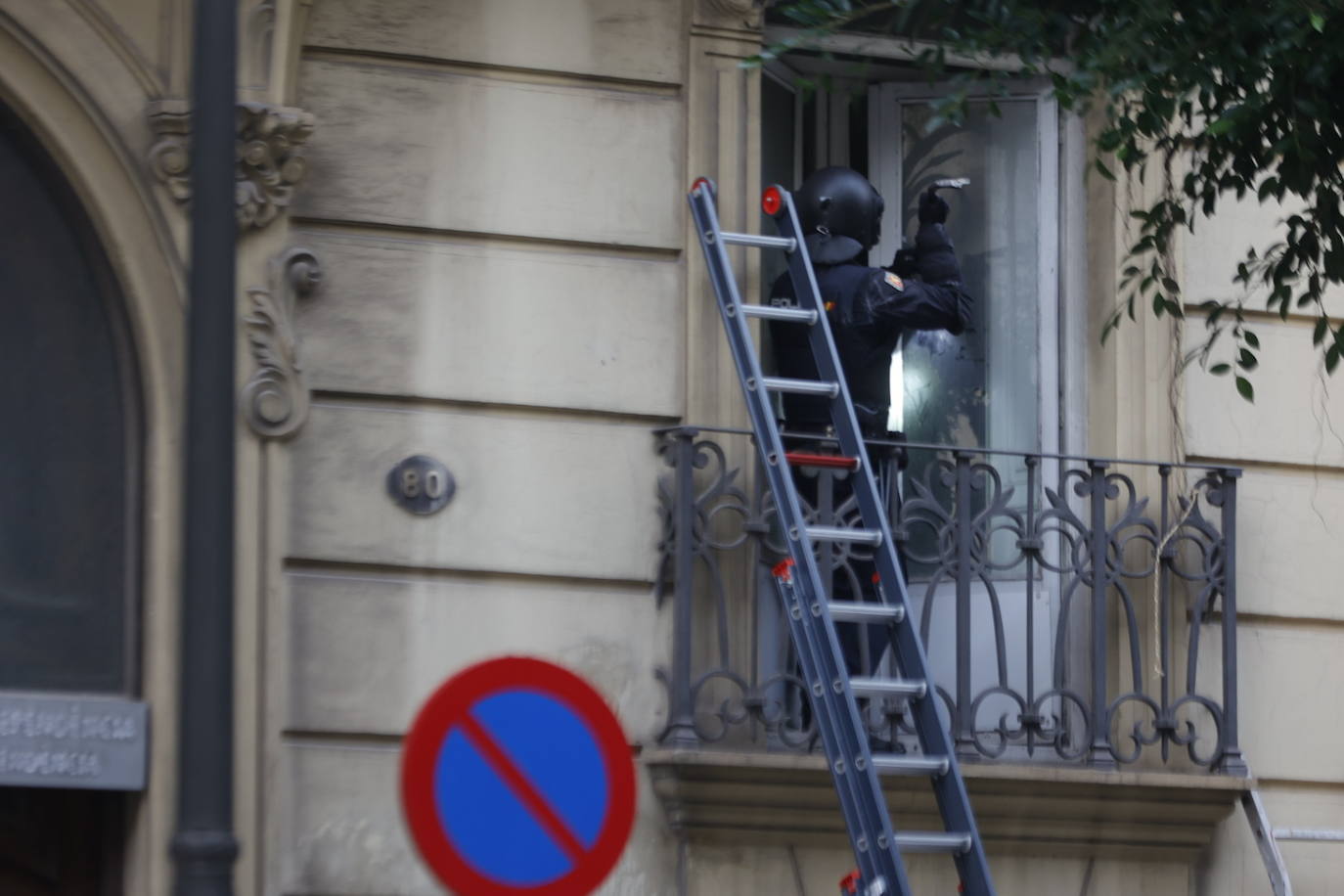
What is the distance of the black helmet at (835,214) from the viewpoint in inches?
317

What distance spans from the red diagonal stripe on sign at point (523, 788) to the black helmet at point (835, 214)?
4.01 m

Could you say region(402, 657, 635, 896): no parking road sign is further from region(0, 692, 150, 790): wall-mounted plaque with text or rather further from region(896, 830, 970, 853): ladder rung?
region(0, 692, 150, 790): wall-mounted plaque with text

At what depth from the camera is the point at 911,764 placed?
654 cm

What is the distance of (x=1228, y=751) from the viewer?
313 inches

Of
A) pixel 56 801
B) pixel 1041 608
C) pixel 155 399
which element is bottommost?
pixel 56 801

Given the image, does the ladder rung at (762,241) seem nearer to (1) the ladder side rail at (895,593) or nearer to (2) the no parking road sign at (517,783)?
(1) the ladder side rail at (895,593)

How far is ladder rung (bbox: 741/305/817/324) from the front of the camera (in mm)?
7270

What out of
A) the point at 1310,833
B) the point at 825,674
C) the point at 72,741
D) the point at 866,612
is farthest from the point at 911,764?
the point at 72,741

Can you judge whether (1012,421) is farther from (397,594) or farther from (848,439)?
(397,594)

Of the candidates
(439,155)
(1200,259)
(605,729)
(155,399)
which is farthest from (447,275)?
(605,729)

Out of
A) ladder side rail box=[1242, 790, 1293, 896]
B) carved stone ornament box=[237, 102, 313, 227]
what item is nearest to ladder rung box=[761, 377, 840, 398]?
carved stone ornament box=[237, 102, 313, 227]

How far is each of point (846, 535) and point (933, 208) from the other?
64.4 inches

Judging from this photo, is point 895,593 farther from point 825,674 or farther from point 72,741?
point 72,741

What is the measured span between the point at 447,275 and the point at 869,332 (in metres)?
1.52
